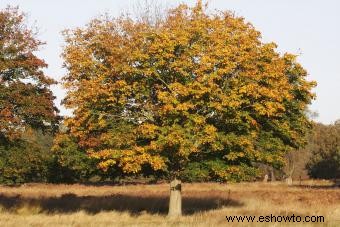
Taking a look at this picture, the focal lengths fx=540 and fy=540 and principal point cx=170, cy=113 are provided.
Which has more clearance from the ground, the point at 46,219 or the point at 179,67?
the point at 179,67

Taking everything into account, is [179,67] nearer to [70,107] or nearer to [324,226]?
[70,107]

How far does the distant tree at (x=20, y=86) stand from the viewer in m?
27.5

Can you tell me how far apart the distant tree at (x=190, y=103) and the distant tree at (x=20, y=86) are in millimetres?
1762

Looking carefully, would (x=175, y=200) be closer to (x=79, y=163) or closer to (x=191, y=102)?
(x=191, y=102)

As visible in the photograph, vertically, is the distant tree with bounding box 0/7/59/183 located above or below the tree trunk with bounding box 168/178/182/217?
above

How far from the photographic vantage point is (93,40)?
39.1 meters

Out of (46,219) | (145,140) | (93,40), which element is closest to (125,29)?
(93,40)

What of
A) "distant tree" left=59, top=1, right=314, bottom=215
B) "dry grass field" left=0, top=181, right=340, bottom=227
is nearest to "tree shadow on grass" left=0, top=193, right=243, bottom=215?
"dry grass field" left=0, top=181, right=340, bottom=227

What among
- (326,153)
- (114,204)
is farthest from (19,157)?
(326,153)

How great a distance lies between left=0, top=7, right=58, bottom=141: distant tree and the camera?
90.1ft

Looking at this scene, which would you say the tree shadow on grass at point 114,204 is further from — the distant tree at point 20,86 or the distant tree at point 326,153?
the distant tree at point 326,153

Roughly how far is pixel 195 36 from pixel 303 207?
13066 mm

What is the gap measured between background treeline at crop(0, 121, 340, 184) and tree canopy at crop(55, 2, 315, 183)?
1.74m

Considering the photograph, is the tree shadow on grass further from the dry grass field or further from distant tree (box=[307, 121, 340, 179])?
distant tree (box=[307, 121, 340, 179])
